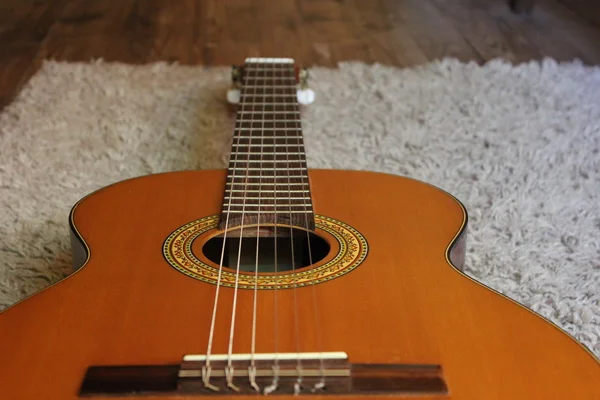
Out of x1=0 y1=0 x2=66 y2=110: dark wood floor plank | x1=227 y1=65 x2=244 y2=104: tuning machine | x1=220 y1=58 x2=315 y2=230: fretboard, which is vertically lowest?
x1=220 y1=58 x2=315 y2=230: fretboard

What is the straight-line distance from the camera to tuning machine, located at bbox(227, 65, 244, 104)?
1.38 m

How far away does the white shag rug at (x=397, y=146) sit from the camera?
1.08 metres

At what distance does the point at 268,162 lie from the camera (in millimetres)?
987

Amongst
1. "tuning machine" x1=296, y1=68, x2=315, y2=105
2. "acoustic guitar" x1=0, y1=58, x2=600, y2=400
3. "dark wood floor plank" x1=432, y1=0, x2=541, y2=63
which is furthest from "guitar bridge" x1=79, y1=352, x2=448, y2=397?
"dark wood floor plank" x1=432, y1=0, x2=541, y2=63

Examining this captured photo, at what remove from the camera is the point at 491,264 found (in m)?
1.08

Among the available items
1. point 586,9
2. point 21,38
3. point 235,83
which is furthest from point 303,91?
point 586,9

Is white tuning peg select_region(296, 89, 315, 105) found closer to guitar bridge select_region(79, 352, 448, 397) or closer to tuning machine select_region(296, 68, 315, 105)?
tuning machine select_region(296, 68, 315, 105)

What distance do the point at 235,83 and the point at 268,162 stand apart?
0.50 meters

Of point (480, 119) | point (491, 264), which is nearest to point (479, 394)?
point (491, 264)

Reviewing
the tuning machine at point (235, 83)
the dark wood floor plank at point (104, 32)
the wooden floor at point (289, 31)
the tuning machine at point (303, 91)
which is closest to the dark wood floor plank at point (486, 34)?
the wooden floor at point (289, 31)

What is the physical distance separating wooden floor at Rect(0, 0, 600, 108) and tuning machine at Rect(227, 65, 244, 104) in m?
0.53

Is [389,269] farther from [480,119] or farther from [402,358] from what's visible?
[480,119]

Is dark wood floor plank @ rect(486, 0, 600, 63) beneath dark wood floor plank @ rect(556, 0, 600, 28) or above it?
beneath

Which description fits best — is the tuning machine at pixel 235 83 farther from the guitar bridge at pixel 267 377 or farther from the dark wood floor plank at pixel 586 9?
the dark wood floor plank at pixel 586 9
